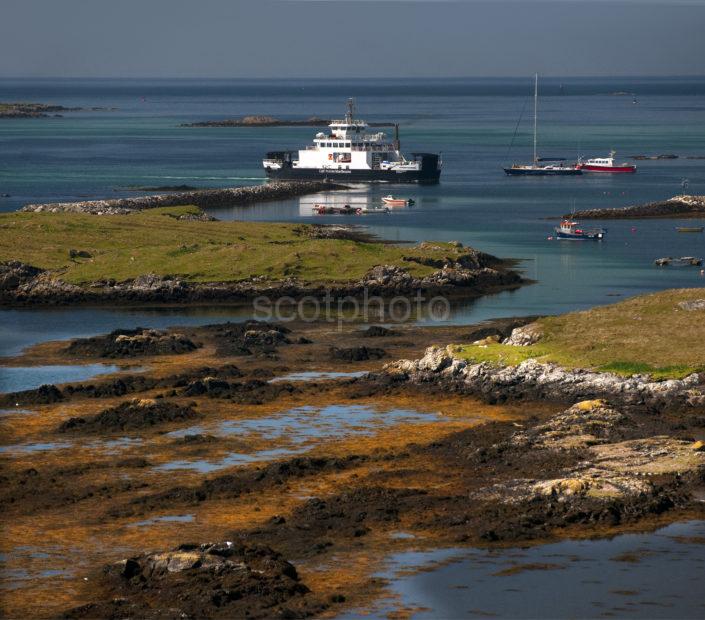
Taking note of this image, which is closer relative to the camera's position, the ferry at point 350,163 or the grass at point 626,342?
the grass at point 626,342

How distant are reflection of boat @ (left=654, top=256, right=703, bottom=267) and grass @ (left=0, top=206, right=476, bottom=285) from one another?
38.3ft

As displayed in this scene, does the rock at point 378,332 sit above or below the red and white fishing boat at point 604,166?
below

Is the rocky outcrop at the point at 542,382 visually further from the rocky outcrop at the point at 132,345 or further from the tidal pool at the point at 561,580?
the tidal pool at the point at 561,580

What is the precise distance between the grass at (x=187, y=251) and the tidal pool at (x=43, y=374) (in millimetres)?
18163

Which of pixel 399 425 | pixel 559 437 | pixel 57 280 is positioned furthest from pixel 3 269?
pixel 559 437

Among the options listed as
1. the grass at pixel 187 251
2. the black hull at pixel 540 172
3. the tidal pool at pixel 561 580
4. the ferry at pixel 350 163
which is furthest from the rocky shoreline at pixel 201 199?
the tidal pool at pixel 561 580

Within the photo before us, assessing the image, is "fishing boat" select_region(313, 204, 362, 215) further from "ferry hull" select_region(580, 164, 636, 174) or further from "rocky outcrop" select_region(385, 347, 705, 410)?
"rocky outcrop" select_region(385, 347, 705, 410)

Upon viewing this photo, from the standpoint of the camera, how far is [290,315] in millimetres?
62812

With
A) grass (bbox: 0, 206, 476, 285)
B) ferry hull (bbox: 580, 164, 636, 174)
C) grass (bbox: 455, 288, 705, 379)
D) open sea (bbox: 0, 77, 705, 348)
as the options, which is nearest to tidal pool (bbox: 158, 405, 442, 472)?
grass (bbox: 455, 288, 705, 379)

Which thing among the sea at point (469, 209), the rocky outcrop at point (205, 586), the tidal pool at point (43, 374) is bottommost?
the tidal pool at point (43, 374)

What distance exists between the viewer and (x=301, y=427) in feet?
137

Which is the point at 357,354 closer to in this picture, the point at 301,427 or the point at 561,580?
the point at 301,427

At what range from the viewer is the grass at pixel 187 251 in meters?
70.5

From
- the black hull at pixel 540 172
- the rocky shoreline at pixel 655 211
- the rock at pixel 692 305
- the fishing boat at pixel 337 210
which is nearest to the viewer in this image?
the rock at pixel 692 305
